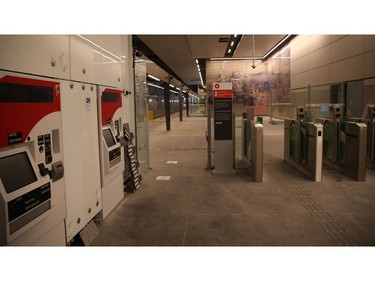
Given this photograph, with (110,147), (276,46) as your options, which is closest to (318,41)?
(276,46)

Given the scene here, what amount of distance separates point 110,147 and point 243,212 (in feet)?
6.03

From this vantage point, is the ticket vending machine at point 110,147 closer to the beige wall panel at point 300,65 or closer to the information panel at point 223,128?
the information panel at point 223,128

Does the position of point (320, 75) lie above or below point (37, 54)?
above

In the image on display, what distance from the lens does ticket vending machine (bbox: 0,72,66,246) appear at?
1.94 m

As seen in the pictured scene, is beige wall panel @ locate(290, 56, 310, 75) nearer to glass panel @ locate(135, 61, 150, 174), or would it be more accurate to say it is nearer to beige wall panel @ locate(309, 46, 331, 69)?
beige wall panel @ locate(309, 46, 331, 69)

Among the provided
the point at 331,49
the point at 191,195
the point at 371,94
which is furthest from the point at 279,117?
the point at 191,195

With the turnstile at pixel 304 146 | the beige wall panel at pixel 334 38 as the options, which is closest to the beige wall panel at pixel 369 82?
the beige wall panel at pixel 334 38

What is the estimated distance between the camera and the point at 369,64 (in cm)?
811

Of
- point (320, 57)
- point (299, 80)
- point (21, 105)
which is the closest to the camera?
point (21, 105)

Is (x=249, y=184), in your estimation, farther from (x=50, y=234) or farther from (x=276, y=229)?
(x=50, y=234)

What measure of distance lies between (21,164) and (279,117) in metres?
17.2

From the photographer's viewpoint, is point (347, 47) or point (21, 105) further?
point (347, 47)

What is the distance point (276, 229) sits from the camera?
3352 millimetres

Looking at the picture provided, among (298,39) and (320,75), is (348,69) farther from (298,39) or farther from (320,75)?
(298,39)
